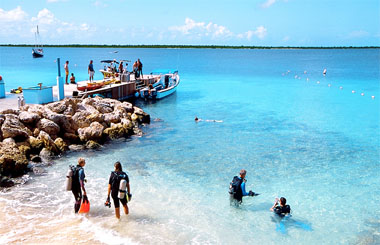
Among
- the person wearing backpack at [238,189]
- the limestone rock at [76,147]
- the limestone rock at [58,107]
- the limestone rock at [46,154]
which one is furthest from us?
the limestone rock at [58,107]

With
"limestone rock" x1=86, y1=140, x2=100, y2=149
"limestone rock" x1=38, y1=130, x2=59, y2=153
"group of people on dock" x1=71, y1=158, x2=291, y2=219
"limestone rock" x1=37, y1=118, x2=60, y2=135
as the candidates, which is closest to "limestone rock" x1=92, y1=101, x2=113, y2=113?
"limestone rock" x1=86, y1=140, x2=100, y2=149

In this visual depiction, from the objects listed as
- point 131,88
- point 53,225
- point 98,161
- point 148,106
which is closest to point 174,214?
point 53,225

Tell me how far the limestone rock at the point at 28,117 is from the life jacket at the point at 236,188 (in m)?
9.82

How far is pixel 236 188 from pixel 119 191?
3630mm

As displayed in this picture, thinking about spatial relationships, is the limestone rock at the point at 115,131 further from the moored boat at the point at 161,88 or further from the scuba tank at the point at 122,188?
the moored boat at the point at 161,88

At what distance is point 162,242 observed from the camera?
852 centimetres

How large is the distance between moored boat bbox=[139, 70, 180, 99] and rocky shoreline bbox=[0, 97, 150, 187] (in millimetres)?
8119

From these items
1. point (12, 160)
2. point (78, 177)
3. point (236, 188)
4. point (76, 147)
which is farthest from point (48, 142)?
point (236, 188)

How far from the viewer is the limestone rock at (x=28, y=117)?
15.2 metres

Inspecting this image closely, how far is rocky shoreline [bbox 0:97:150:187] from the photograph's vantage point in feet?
41.5

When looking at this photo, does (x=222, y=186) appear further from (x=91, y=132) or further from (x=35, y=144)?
(x=35, y=144)

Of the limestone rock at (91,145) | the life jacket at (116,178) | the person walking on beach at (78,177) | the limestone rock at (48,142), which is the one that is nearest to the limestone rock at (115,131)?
the limestone rock at (91,145)

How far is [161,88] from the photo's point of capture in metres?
32.3

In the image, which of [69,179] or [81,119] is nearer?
[69,179]
